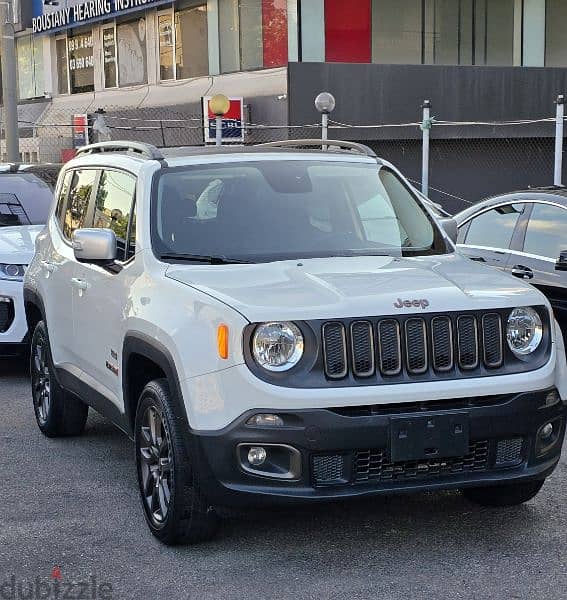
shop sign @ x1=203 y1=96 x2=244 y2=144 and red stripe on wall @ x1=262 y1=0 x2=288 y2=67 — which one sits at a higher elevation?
red stripe on wall @ x1=262 y1=0 x2=288 y2=67

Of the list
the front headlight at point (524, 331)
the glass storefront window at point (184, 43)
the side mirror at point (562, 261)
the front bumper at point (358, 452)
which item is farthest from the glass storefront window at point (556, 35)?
the front bumper at point (358, 452)

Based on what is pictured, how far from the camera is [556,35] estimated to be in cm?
2703

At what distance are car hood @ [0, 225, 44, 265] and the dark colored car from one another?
3.79m

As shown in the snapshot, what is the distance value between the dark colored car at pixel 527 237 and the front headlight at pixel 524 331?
10.7 feet

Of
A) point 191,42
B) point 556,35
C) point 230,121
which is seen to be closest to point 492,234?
point 230,121

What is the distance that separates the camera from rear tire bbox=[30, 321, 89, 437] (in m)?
7.33

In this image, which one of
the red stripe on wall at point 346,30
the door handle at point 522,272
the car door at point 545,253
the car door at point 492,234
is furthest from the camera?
the red stripe on wall at point 346,30

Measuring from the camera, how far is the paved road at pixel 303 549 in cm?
466

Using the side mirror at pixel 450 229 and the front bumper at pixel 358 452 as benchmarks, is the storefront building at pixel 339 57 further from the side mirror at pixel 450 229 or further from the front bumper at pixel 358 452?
the front bumper at pixel 358 452

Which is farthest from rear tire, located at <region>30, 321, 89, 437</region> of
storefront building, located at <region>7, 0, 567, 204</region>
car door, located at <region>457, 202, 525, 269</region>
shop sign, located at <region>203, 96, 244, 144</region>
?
storefront building, located at <region>7, 0, 567, 204</region>

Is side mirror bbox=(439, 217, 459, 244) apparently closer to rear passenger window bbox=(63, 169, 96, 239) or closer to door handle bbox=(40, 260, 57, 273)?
rear passenger window bbox=(63, 169, 96, 239)

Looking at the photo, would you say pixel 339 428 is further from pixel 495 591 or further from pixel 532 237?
pixel 532 237

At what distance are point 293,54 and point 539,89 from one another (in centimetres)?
636

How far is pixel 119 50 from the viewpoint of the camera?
3044cm
